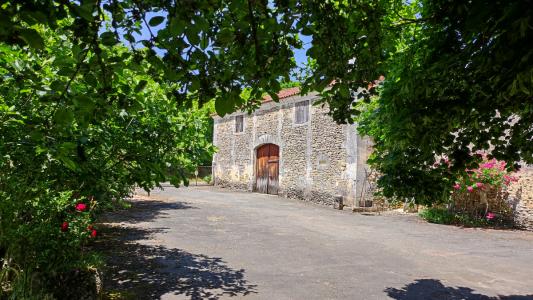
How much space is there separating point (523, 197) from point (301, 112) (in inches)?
388

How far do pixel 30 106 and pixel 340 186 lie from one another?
528 inches

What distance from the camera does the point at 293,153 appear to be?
61.3 feet

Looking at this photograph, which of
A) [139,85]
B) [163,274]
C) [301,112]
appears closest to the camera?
[139,85]

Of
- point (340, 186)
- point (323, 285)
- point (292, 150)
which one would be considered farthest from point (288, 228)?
point (292, 150)

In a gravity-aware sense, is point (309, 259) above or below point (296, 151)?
below

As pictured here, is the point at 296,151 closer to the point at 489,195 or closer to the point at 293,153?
the point at 293,153

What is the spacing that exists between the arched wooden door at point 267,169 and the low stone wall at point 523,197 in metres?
10.9

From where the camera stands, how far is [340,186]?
15.7 metres

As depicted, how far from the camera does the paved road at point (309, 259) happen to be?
516 cm

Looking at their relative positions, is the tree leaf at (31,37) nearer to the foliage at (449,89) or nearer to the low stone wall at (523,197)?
the foliage at (449,89)

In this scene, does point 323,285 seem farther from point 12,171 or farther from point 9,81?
point 9,81

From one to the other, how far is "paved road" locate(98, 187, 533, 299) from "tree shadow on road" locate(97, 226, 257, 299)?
2cm

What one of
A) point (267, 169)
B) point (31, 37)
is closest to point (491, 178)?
point (267, 169)

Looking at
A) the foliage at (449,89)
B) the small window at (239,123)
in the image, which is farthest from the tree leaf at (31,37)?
the small window at (239,123)
